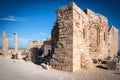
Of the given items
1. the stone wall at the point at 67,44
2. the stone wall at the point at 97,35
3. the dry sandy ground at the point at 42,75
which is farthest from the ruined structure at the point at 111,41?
the dry sandy ground at the point at 42,75

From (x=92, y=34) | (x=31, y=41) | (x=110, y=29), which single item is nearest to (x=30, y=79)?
(x=92, y=34)

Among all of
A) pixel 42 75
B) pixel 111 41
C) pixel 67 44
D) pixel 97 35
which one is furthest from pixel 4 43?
pixel 111 41

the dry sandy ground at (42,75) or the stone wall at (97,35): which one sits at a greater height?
the stone wall at (97,35)

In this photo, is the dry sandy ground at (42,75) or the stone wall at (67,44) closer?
the dry sandy ground at (42,75)

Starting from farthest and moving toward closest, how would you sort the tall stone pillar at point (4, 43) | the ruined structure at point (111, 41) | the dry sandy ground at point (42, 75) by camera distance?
1. the tall stone pillar at point (4, 43)
2. the ruined structure at point (111, 41)
3. the dry sandy ground at point (42, 75)

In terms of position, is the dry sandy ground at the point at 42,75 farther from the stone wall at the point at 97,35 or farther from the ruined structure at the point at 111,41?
the ruined structure at the point at 111,41

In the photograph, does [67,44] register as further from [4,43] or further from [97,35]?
[4,43]

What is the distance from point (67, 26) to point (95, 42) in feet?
22.0

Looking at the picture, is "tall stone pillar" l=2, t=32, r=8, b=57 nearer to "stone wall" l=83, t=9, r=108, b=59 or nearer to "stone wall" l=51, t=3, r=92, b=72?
"stone wall" l=83, t=9, r=108, b=59

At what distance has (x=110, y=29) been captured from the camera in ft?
56.5

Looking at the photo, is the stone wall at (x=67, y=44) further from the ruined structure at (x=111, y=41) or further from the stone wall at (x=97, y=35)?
the ruined structure at (x=111, y=41)

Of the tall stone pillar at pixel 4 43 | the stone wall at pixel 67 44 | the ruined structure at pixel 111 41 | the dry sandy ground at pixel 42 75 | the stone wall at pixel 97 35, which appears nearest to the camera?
the dry sandy ground at pixel 42 75

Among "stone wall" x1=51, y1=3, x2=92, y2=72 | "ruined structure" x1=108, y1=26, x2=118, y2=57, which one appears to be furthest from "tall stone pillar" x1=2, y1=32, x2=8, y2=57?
"ruined structure" x1=108, y1=26, x2=118, y2=57

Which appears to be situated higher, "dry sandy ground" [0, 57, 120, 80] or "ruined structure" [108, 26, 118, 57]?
"ruined structure" [108, 26, 118, 57]
